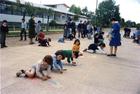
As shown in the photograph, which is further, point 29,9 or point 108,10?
point 108,10

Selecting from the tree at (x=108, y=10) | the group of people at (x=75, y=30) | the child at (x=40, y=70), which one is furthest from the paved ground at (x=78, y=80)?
the tree at (x=108, y=10)

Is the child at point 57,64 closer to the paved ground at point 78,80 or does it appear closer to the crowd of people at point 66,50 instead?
the crowd of people at point 66,50

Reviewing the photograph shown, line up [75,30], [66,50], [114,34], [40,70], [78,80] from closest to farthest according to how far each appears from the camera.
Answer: [40,70] → [78,80] → [66,50] → [114,34] → [75,30]

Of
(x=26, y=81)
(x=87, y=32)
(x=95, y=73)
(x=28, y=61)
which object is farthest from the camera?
(x=87, y=32)

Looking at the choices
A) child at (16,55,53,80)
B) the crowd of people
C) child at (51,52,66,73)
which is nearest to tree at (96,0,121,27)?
the crowd of people

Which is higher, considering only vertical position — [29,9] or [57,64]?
[29,9]

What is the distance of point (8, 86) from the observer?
8.16m

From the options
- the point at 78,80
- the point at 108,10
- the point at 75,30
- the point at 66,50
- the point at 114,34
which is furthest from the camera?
the point at 108,10

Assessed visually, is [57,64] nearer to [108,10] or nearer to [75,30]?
[75,30]

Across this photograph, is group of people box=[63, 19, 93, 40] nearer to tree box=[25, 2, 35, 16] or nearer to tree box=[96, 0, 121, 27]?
tree box=[25, 2, 35, 16]

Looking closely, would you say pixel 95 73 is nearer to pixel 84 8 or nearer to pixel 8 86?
pixel 8 86

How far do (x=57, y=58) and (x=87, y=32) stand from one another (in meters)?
20.7

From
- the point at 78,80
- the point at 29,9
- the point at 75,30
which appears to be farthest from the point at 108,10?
the point at 78,80

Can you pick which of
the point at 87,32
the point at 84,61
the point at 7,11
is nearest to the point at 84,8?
the point at 7,11
